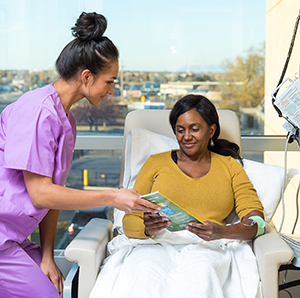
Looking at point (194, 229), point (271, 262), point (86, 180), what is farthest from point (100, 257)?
point (86, 180)

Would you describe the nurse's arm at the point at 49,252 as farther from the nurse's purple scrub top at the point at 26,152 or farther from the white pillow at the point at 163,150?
the white pillow at the point at 163,150

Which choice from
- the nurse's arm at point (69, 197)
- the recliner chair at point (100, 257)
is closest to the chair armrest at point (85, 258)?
the recliner chair at point (100, 257)

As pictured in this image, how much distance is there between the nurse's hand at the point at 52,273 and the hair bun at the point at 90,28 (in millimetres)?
751

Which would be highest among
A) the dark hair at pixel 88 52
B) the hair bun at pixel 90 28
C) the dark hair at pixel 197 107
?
the hair bun at pixel 90 28

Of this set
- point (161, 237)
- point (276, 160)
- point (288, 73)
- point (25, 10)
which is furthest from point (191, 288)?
point (25, 10)

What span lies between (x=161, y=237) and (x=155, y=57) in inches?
56.6

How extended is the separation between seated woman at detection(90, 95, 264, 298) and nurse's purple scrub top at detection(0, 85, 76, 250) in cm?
35

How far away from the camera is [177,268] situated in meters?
1.29

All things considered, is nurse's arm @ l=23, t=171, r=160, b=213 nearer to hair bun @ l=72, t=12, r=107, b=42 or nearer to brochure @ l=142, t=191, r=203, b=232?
brochure @ l=142, t=191, r=203, b=232

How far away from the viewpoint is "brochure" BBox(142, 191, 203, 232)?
1.10 m

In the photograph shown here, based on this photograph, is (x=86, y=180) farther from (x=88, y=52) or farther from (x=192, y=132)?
(x=88, y=52)

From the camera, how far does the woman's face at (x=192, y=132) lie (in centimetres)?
153

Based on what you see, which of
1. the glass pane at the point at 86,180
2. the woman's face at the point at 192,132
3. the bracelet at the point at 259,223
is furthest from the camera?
the glass pane at the point at 86,180

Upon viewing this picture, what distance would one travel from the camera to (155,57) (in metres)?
2.49
